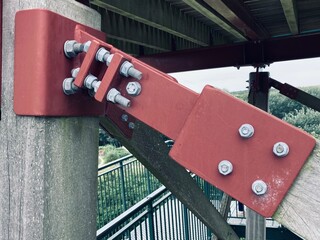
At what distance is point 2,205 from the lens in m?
0.89

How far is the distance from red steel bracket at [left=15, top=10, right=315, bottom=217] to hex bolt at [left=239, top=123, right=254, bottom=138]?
0.04 feet

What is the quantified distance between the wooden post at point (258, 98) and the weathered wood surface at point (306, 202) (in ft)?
13.4

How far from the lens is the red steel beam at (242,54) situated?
415 centimetres

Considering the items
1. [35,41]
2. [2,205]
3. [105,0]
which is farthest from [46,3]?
[105,0]

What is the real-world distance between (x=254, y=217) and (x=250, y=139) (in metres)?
4.62

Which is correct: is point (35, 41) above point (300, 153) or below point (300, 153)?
above

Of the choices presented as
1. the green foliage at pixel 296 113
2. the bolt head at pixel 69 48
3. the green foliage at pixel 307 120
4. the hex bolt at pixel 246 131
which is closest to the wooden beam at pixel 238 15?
the bolt head at pixel 69 48

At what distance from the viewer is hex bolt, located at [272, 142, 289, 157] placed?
0.74 meters

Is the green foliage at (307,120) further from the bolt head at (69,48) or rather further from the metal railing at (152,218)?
the bolt head at (69,48)

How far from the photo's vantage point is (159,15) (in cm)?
360

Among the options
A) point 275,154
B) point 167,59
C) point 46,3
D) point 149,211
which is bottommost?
Result: point 149,211

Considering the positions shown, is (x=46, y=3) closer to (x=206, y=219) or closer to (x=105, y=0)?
(x=206, y=219)

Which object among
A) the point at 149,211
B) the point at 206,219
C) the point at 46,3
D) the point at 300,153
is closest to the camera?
the point at 300,153

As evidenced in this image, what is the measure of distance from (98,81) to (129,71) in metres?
0.09
